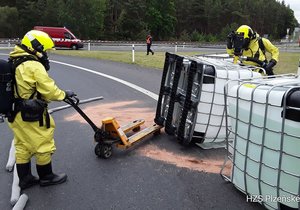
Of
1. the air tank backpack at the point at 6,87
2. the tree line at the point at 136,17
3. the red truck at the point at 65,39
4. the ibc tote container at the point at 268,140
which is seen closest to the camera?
the ibc tote container at the point at 268,140

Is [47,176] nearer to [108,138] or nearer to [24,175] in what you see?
[24,175]

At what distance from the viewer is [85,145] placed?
5.55m

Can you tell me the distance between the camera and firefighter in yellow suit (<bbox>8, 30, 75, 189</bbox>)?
12.3 feet

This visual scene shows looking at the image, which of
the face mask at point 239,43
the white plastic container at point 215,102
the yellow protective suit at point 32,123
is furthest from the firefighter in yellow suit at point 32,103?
the face mask at point 239,43

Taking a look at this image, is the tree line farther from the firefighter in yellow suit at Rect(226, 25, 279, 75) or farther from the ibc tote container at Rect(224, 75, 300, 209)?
the ibc tote container at Rect(224, 75, 300, 209)

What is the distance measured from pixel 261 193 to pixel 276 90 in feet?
3.22

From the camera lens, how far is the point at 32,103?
3.74 meters

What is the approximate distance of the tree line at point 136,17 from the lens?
57.8 meters

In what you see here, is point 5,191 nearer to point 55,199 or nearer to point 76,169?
point 55,199

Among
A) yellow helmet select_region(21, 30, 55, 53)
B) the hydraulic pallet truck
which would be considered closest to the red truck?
the hydraulic pallet truck

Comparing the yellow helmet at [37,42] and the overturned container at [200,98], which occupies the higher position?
the yellow helmet at [37,42]

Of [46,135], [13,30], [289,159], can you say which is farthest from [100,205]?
[13,30]

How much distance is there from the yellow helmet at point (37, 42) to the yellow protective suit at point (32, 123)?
106 millimetres

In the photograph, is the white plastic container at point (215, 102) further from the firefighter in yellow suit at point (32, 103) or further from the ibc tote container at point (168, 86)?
the firefighter in yellow suit at point (32, 103)
